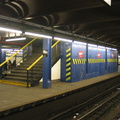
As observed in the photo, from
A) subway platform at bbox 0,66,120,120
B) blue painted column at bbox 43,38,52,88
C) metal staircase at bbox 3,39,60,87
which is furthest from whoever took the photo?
metal staircase at bbox 3,39,60,87

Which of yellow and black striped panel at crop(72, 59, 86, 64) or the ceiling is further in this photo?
yellow and black striped panel at crop(72, 59, 86, 64)

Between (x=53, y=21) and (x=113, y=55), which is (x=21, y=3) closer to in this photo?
(x=53, y=21)

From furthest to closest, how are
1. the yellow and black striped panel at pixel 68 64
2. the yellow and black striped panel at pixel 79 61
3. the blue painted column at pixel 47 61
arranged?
1. the yellow and black striped panel at pixel 79 61
2. the yellow and black striped panel at pixel 68 64
3. the blue painted column at pixel 47 61

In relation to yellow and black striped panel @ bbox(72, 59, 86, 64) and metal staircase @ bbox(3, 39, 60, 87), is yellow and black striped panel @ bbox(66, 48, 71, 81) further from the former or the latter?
metal staircase @ bbox(3, 39, 60, 87)

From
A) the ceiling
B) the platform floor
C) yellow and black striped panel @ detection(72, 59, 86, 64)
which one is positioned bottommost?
the platform floor

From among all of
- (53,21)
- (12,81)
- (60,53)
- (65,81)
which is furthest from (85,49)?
(12,81)

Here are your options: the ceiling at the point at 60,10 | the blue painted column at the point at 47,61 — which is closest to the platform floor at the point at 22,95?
the blue painted column at the point at 47,61

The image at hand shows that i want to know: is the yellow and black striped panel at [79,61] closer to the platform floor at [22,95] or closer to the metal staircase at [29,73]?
the metal staircase at [29,73]

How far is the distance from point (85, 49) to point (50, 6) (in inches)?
215

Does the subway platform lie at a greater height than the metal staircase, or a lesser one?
lesser

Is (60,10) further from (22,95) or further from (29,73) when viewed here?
(29,73)

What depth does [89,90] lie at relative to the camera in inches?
322

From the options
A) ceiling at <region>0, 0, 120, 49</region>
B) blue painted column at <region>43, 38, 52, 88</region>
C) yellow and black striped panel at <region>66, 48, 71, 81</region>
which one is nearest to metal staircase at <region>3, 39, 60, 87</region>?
yellow and black striped panel at <region>66, 48, 71, 81</region>

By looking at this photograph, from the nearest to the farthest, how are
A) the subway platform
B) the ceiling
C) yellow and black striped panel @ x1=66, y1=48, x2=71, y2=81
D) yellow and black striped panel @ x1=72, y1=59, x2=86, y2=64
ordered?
1. the ceiling
2. the subway platform
3. yellow and black striped panel @ x1=66, y1=48, x2=71, y2=81
4. yellow and black striped panel @ x1=72, y1=59, x2=86, y2=64
